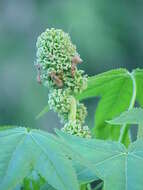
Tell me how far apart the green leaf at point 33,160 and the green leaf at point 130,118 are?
4.6 inches

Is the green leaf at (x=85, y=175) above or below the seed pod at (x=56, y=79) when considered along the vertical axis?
below

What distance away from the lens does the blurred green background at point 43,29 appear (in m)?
5.83

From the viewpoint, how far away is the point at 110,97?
4.96 ft

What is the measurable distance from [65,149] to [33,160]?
49 millimetres

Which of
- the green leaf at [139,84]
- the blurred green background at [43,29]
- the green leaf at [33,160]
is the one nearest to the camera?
the green leaf at [33,160]

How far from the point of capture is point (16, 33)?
677cm

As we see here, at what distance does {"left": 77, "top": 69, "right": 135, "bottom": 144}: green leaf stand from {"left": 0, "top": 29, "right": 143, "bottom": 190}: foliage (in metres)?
0.17

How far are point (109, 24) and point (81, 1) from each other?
1.32 ft

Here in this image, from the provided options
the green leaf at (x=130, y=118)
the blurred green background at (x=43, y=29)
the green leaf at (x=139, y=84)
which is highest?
the blurred green background at (x=43, y=29)

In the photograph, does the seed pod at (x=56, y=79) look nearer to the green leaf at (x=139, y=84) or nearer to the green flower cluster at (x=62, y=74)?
the green flower cluster at (x=62, y=74)

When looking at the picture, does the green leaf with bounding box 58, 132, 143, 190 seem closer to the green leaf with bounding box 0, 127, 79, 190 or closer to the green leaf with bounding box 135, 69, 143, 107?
the green leaf with bounding box 0, 127, 79, 190

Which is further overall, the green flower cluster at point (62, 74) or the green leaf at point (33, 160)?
the green flower cluster at point (62, 74)

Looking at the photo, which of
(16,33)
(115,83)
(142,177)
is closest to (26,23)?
(16,33)

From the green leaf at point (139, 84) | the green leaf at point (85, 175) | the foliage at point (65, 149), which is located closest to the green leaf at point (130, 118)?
the foliage at point (65, 149)
